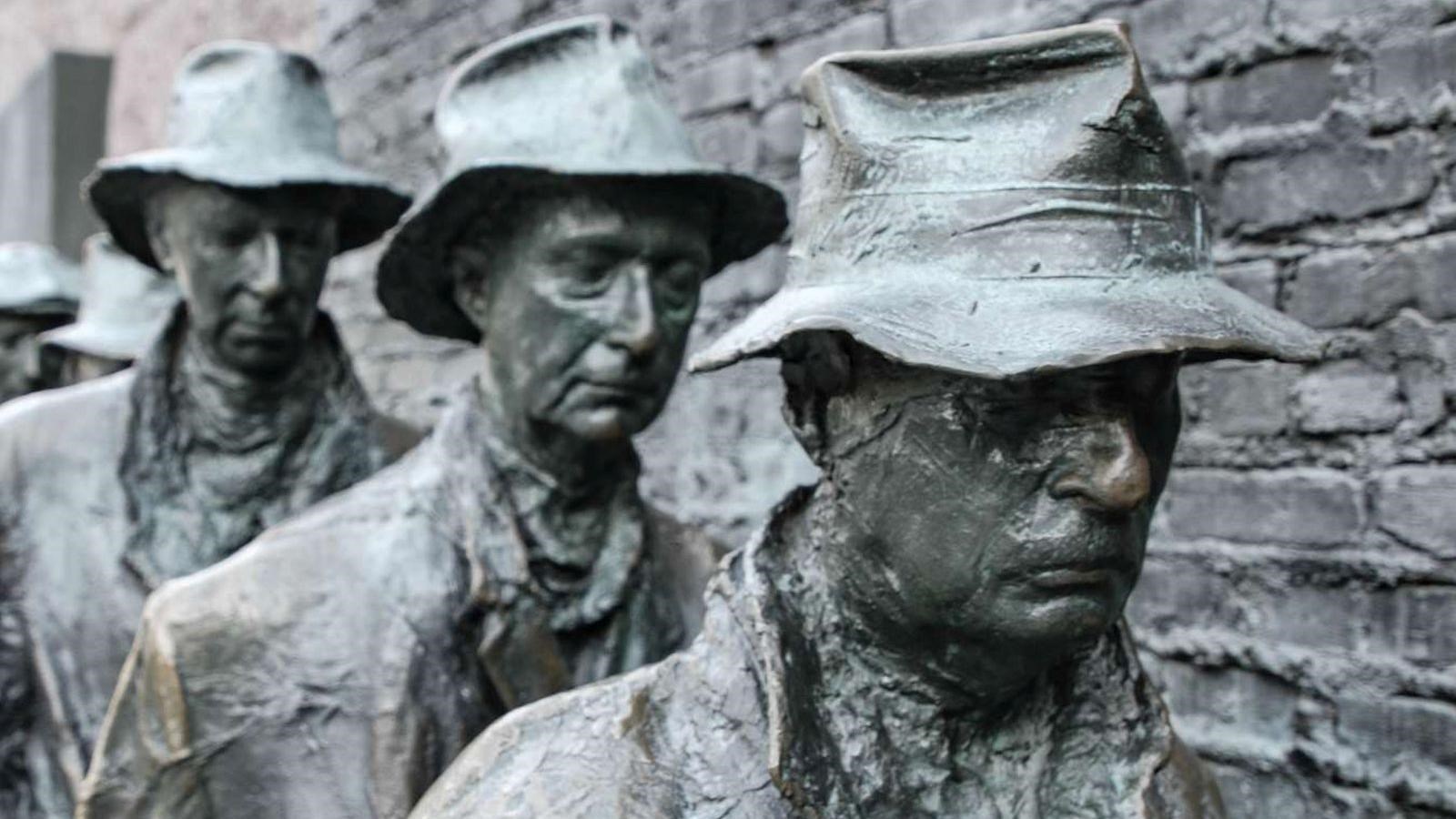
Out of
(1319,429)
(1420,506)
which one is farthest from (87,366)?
(1420,506)

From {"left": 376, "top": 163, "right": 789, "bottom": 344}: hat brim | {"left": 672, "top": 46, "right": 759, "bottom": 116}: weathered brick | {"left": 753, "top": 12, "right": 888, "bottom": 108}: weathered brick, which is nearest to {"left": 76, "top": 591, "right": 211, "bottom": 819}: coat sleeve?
{"left": 376, "top": 163, "right": 789, "bottom": 344}: hat brim

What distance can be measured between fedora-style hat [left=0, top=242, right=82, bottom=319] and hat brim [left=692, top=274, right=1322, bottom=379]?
15.7ft

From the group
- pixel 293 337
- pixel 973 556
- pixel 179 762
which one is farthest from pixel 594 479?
pixel 973 556

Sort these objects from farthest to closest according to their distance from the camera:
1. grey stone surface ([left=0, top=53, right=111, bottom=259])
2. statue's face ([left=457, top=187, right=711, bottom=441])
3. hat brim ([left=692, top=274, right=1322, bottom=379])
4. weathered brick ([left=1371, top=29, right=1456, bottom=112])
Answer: grey stone surface ([left=0, top=53, right=111, bottom=259])
weathered brick ([left=1371, top=29, right=1456, bottom=112])
statue's face ([left=457, top=187, right=711, bottom=441])
hat brim ([left=692, top=274, right=1322, bottom=379])

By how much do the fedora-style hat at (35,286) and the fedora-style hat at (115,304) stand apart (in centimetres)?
50

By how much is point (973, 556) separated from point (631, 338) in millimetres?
1083

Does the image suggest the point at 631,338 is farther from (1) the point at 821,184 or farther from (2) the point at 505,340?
(1) the point at 821,184

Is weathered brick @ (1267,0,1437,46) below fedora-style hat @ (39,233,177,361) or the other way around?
the other way around

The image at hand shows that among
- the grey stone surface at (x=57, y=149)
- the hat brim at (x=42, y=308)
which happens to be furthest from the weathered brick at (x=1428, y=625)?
the grey stone surface at (x=57, y=149)

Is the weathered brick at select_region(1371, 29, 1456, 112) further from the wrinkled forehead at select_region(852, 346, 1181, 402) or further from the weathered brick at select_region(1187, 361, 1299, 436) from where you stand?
the wrinkled forehead at select_region(852, 346, 1181, 402)

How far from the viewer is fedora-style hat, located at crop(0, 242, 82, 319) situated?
5.73 meters

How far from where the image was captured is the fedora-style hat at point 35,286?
5730 millimetres

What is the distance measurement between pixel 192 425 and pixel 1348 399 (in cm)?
217

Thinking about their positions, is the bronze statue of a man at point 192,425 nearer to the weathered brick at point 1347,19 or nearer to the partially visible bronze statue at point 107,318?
the partially visible bronze statue at point 107,318
